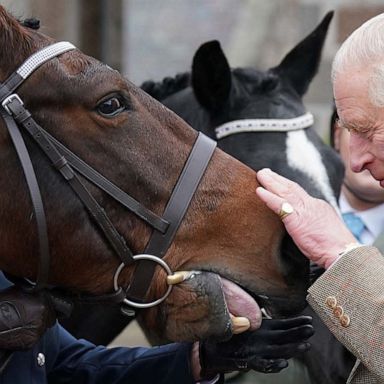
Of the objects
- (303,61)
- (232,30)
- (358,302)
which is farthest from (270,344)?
(232,30)

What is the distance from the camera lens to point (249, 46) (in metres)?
7.25

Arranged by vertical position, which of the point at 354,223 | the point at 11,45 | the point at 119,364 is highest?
the point at 11,45

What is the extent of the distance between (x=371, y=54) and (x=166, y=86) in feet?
5.04

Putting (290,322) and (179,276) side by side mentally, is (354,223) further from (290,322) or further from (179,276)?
Answer: (179,276)

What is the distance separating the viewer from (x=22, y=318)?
263cm

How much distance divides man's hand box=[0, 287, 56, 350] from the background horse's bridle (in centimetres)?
5

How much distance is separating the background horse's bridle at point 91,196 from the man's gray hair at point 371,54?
44cm

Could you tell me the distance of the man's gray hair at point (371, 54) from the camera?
2633 millimetres

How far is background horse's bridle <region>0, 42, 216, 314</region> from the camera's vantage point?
2.60m

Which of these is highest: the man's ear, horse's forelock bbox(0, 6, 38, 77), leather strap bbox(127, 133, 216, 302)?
horse's forelock bbox(0, 6, 38, 77)

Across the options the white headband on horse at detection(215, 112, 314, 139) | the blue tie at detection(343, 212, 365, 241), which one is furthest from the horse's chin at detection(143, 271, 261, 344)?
the blue tie at detection(343, 212, 365, 241)

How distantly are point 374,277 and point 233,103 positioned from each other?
153 cm

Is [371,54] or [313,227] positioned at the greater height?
[371,54]

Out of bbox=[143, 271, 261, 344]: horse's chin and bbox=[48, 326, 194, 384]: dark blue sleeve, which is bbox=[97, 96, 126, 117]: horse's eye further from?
bbox=[48, 326, 194, 384]: dark blue sleeve
